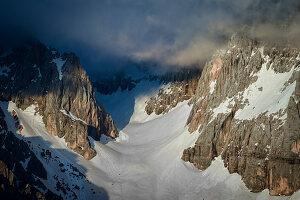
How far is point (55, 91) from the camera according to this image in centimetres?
12062

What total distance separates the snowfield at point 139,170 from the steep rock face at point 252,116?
3146 millimetres

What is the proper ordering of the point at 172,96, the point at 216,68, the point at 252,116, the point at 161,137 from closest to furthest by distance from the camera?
1. the point at 252,116
2. the point at 216,68
3. the point at 161,137
4. the point at 172,96

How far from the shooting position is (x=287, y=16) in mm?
96250

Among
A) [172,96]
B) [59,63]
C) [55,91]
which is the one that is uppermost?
[59,63]

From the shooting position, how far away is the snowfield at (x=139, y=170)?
8475cm

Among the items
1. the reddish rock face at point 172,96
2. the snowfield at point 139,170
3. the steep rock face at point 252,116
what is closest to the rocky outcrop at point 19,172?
the snowfield at point 139,170

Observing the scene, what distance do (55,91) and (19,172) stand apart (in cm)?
5082

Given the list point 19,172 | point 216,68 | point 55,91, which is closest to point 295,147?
point 19,172

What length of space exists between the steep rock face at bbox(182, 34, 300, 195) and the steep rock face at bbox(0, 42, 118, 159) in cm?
3230

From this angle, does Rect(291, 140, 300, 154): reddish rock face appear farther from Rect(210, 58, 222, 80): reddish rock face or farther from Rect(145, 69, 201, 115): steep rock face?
Rect(145, 69, 201, 115): steep rock face

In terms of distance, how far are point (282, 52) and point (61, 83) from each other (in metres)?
67.1

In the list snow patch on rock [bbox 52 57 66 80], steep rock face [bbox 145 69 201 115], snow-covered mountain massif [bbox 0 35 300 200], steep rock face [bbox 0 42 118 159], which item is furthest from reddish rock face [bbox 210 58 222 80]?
steep rock face [bbox 145 69 201 115]

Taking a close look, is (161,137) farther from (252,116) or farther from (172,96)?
(252,116)

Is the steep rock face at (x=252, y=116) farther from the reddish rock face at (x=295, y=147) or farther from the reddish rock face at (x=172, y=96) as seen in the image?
the reddish rock face at (x=172, y=96)
